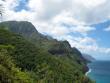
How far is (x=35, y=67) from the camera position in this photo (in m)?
154

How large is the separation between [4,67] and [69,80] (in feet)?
419

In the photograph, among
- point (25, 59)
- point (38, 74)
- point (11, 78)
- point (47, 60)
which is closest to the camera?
point (11, 78)

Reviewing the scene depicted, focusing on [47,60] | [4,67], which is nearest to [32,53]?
[47,60]

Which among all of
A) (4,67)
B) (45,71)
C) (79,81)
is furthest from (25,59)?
(4,67)

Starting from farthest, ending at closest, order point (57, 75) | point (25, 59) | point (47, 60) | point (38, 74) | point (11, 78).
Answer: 1. point (47, 60)
2. point (25, 59)
3. point (57, 75)
4. point (38, 74)
5. point (11, 78)

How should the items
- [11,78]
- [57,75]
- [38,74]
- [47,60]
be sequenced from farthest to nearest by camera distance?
[47,60]
[57,75]
[38,74]
[11,78]

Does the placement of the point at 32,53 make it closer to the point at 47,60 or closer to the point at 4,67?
the point at 47,60

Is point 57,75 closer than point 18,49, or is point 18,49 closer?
point 57,75

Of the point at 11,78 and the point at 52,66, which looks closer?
the point at 11,78

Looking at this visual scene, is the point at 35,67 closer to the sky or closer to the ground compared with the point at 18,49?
closer to the ground

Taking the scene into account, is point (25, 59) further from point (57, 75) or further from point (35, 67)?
point (57, 75)

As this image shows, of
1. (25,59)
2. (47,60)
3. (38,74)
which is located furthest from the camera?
(47,60)

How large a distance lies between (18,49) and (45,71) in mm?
28522

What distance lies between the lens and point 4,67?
30.4 metres
